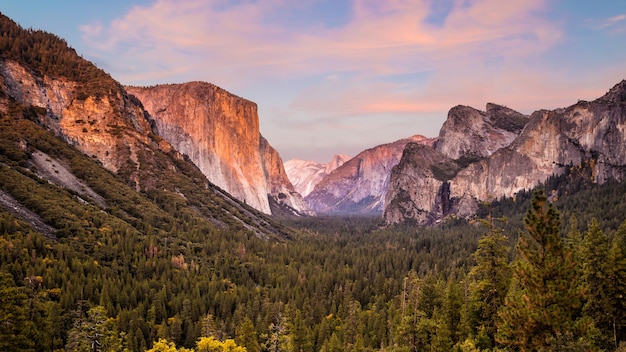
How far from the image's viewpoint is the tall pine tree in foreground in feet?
91.4

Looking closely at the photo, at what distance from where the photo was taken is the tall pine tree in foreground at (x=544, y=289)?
91.4ft

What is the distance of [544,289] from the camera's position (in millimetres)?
28172

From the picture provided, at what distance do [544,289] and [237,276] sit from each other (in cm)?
9743

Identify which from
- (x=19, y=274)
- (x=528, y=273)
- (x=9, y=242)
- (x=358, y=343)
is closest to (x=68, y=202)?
(x=9, y=242)

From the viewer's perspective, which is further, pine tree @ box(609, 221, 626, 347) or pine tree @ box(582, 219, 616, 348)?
pine tree @ box(582, 219, 616, 348)

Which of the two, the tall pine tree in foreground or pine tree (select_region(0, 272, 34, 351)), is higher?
the tall pine tree in foreground

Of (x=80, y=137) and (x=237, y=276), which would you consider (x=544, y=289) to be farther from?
(x=80, y=137)

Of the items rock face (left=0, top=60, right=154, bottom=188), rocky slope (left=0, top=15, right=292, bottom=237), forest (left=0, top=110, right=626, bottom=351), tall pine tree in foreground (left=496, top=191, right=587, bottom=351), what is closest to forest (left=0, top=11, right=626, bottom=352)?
tall pine tree in foreground (left=496, top=191, right=587, bottom=351)

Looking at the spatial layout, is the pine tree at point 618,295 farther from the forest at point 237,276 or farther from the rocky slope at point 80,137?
the rocky slope at point 80,137

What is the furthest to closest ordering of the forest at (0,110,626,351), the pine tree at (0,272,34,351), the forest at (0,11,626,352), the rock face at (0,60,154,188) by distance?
the rock face at (0,60,154,188), the pine tree at (0,272,34,351), the forest at (0,11,626,352), the forest at (0,110,626,351)

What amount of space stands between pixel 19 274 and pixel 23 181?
161 feet

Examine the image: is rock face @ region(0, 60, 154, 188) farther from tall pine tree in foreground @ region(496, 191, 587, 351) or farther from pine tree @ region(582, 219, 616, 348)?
tall pine tree in foreground @ region(496, 191, 587, 351)

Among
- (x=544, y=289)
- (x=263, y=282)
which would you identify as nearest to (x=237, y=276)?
(x=263, y=282)

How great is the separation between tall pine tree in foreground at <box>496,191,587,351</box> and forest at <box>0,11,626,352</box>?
100 mm
